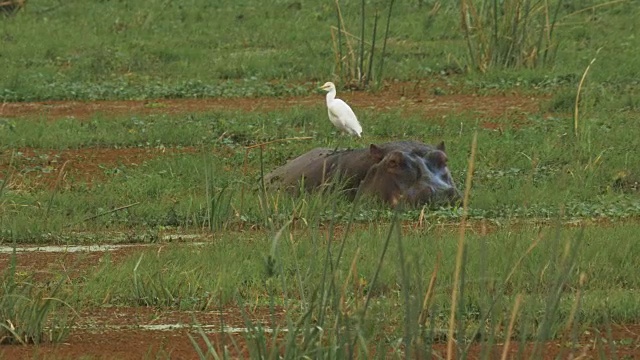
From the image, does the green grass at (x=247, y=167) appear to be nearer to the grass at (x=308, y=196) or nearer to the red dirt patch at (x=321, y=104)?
the grass at (x=308, y=196)

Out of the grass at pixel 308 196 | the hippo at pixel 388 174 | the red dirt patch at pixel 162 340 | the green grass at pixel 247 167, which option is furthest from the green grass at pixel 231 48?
the red dirt patch at pixel 162 340

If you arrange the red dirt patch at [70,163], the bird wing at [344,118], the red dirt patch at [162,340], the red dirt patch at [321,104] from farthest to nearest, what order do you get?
the red dirt patch at [321,104] → the bird wing at [344,118] → the red dirt patch at [70,163] → the red dirt patch at [162,340]

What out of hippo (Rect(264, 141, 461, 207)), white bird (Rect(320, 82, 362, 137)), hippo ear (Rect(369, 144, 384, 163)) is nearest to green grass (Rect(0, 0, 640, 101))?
white bird (Rect(320, 82, 362, 137))

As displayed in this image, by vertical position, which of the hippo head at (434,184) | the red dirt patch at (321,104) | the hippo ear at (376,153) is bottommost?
the red dirt patch at (321,104)

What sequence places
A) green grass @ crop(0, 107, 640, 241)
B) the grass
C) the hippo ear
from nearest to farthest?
the grass, green grass @ crop(0, 107, 640, 241), the hippo ear

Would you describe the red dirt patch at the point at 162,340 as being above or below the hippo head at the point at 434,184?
above

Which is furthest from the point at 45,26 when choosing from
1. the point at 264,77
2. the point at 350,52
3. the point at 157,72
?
the point at 350,52

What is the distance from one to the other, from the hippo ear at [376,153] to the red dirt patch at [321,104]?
3.10 meters

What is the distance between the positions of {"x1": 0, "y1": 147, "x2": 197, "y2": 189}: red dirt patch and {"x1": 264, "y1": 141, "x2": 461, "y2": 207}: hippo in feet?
4.26

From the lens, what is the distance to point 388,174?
9281mm

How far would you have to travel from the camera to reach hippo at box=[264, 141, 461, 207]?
9086mm

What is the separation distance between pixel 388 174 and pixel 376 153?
11.7 inches

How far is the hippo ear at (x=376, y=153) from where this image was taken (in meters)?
9.50

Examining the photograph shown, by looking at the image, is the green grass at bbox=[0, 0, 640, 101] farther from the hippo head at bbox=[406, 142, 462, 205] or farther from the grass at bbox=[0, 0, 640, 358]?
the hippo head at bbox=[406, 142, 462, 205]
